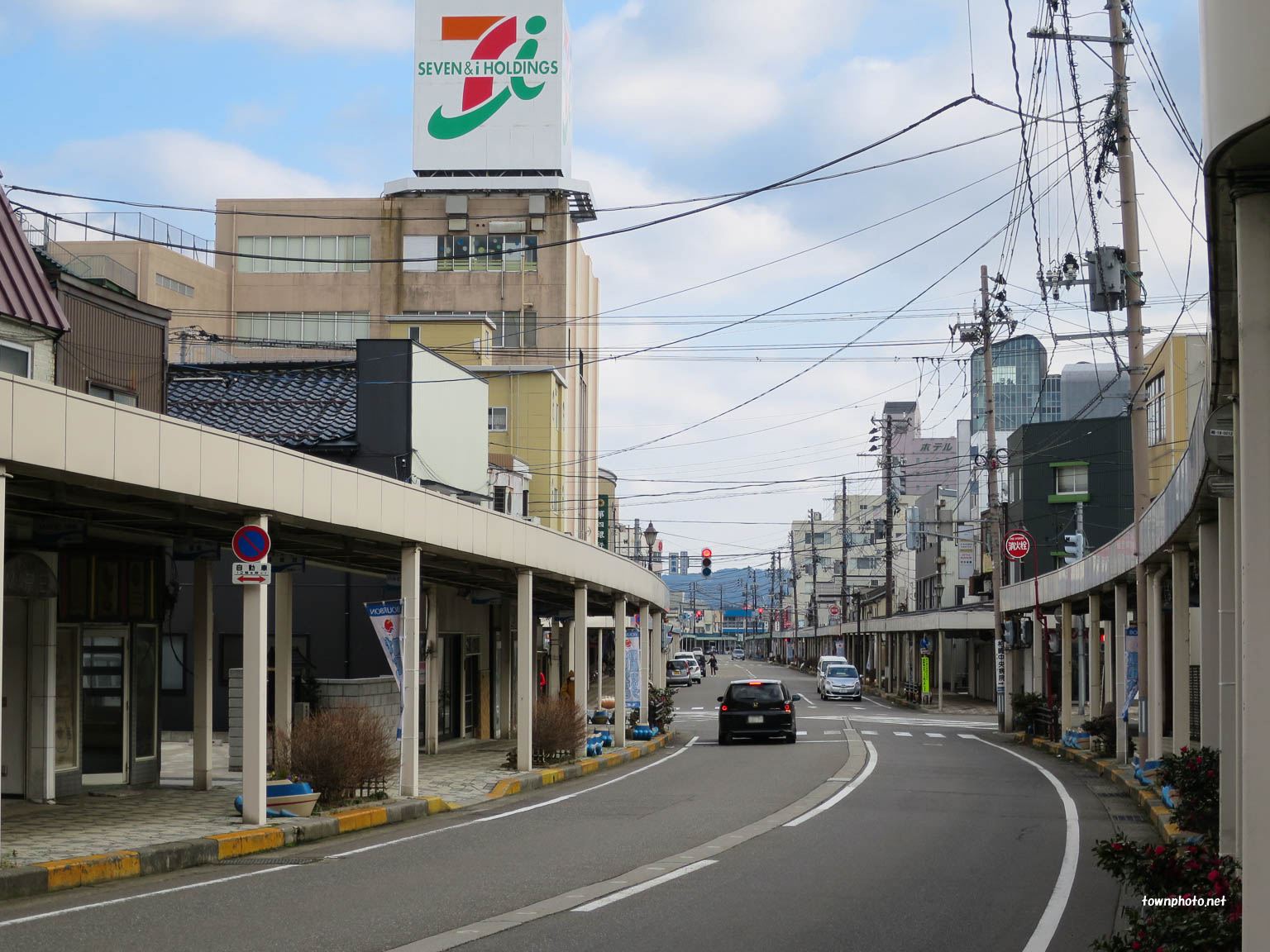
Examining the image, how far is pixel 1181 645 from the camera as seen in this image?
789 inches

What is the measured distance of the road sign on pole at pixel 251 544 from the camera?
598 inches

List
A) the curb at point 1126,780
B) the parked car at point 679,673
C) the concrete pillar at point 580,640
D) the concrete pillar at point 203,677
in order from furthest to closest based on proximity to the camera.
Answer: the parked car at point 679,673
the concrete pillar at point 580,640
the concrete pillar at point 203,677
the curb at point 1126,780

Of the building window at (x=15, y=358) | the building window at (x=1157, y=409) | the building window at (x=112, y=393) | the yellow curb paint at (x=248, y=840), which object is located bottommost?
the yellow curb paint at (x=248, y=840)

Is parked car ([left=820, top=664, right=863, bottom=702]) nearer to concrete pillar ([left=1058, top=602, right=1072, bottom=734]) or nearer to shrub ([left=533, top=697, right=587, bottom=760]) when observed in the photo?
concrete pillar ([left=1058, top=602, right=1072, bottom=734])

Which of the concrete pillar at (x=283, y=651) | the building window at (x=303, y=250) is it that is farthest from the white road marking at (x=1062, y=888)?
the building window at (x=303, y=250)

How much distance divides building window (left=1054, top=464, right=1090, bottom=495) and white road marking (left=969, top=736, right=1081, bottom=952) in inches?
1757

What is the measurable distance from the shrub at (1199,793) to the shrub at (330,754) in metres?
9.82

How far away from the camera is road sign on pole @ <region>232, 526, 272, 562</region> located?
15.2 metres

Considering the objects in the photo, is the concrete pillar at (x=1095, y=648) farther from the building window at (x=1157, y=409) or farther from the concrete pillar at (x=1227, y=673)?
the building window at (x=1157, y=409)

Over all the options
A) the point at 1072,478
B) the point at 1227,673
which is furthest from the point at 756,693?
the point at 1072,478

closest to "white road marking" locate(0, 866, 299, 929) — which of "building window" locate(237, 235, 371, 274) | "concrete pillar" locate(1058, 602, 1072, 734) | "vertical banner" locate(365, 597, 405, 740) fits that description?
"vertical banner" locate(365, 597, 405, 740)

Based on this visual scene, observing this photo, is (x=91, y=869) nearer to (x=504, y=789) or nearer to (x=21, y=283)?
(x=504, y=789)

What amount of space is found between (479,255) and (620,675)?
1897 inches

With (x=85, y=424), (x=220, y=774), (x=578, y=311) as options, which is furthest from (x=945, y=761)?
(x=578, y=311)
